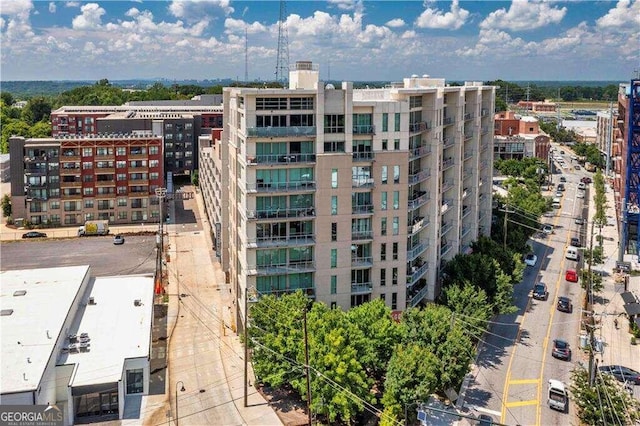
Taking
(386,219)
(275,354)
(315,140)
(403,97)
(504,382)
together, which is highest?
(403,97)

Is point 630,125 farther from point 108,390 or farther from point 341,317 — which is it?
point 108,390

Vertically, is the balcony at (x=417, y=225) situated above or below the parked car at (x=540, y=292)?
above

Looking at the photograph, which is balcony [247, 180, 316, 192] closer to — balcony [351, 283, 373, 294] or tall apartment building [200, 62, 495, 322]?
tall apartment building [200, 62, 495, 322]

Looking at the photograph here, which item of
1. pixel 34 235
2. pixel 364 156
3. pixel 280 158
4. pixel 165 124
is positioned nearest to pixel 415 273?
pixel 364 156

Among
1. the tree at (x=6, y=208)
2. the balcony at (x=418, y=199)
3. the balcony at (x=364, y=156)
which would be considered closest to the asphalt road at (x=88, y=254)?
the tree at (x=6, y=208)

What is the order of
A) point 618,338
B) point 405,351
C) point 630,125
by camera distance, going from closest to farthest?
point 405,351
point 618,338
point 630,125

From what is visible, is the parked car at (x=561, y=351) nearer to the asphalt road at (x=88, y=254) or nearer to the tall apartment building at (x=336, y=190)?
the tall apartment building at (x=336, y=190)

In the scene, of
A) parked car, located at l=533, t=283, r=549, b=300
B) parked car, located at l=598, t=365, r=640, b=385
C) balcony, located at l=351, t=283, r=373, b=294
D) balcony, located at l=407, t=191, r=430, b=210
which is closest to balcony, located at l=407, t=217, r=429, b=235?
balcony, located at l=407, t=191, r=430, b=210

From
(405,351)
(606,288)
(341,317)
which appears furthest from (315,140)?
(606,288)
